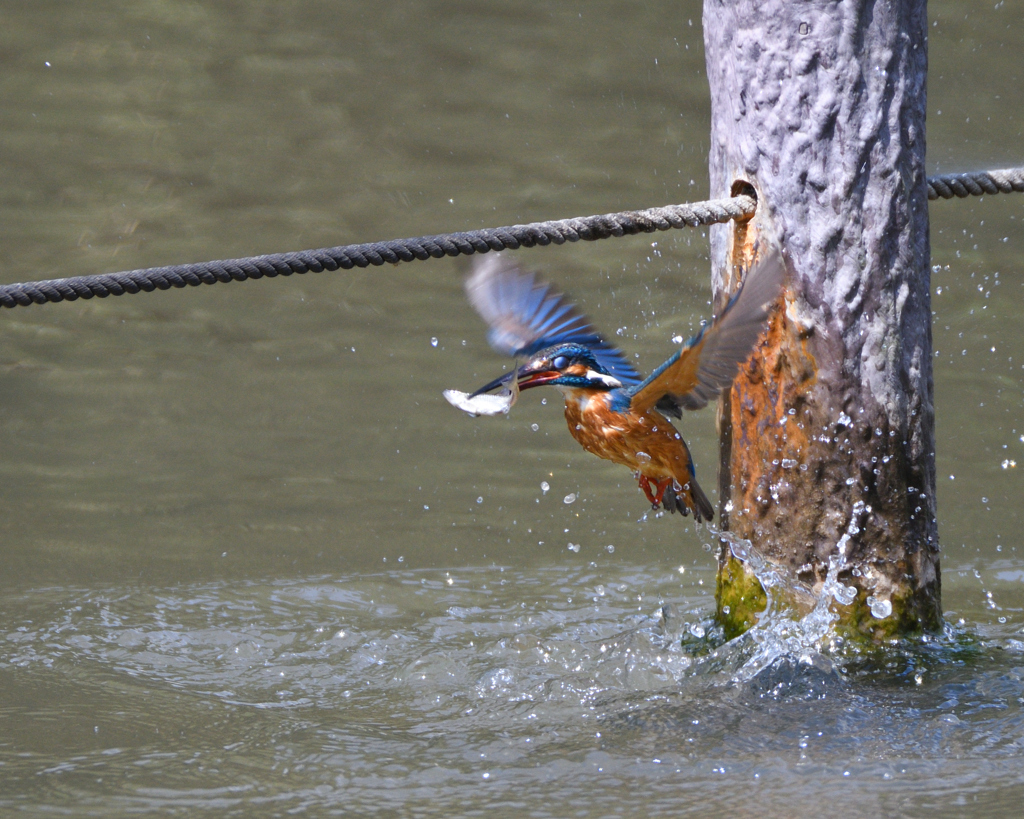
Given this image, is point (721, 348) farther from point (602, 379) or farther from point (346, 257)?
point (346, 257)

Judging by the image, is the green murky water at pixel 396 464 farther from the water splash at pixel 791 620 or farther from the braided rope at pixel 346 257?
the braided rope at pixel 346 257

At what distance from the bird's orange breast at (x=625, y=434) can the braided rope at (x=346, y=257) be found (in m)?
0.35

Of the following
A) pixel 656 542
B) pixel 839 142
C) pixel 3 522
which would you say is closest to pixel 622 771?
pixel 839 142

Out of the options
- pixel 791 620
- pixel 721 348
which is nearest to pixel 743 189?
pixel 721 348

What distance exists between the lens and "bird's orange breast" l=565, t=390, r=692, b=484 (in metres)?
2.46

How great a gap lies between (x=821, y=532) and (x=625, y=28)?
4.45 m

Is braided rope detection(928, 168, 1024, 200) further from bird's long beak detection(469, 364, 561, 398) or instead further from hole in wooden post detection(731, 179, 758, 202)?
bird's long beak detection(469, 364, 561, 398)

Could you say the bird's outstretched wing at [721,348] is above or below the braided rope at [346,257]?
below

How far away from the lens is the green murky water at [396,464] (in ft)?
7.45

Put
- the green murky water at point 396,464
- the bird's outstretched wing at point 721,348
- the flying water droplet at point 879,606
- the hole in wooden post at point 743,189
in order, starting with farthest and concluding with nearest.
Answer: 1. the flying water droplet at point 879,606
2. the hole in wooden post at point 743,189
3. the green murky water at point 396,464
4. the bird's outstretched wing at point 721,348

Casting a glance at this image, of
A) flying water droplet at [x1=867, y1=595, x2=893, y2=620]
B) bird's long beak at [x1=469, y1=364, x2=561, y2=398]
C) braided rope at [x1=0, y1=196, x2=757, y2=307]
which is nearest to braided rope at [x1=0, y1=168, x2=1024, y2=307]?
braided rope at [x1=0, y1=196, x2=757, y2=307]

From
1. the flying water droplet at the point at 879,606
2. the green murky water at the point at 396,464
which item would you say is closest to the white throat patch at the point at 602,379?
the green murky water at the point at 396,464

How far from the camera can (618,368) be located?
8.79 feet

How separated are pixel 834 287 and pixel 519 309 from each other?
25.6 inches
